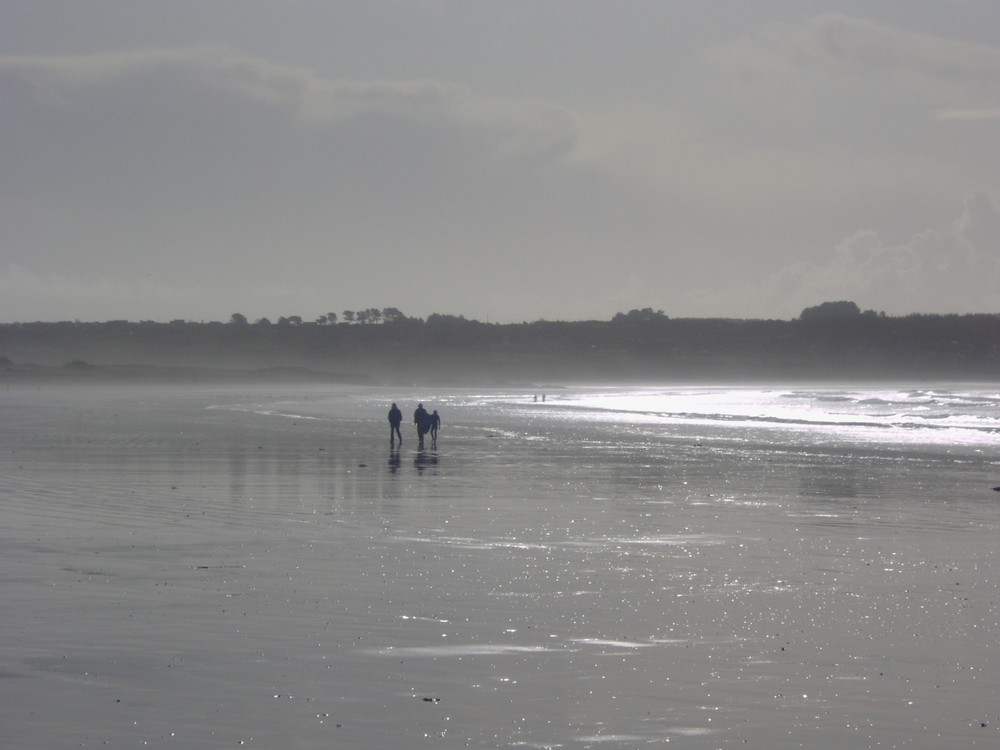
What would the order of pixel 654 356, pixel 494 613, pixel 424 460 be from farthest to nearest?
pixel 654 356 < pixel 424 460 < pixel 494 613

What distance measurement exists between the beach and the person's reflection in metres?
3.09

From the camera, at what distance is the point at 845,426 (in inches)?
Result: 1700

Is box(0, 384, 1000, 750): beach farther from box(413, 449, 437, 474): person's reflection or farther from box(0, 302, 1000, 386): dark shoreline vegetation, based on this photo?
box(0, 302, 1000, 386): dark shoreline vegetation

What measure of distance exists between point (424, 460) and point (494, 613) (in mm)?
16339

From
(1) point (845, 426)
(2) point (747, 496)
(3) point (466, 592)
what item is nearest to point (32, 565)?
(3) point (466, 592)

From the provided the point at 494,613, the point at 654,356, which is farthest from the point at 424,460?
the point at 654,356

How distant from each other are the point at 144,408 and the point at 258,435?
23255mm

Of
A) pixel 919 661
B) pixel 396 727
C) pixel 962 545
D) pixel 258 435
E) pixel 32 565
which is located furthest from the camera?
pixel 258 435

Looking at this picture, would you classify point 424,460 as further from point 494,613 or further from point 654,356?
point 654,356

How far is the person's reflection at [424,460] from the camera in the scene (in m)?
23.5

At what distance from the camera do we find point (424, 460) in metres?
25.2

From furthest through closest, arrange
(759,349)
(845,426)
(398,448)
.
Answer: (759,349)
(845,426)
(398,448)

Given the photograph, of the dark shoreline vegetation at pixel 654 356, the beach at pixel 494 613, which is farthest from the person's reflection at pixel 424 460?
the dark shoreline vegetation at pixel 654 356

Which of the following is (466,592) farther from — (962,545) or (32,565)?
(962,545)
